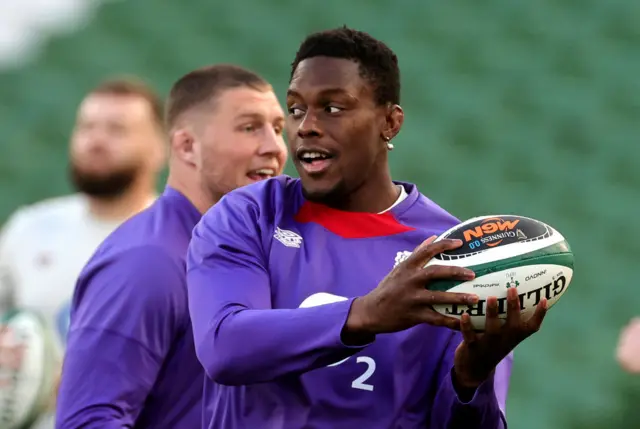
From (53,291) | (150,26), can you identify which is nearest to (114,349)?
(53,291)

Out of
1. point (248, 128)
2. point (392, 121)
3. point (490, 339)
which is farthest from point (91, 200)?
point (490, 339)

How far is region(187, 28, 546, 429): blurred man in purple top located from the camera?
2.58 metres

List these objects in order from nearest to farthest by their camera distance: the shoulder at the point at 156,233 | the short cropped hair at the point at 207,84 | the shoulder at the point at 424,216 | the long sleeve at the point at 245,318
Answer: the long sleeve at the point at 245,318, the shoulder at the point at 424,216, the shoulder at the point at 156,233, the short cropped hair at the point at 207,84

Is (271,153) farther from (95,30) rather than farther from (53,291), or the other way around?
(95,30)

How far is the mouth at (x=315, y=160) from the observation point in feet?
9.13

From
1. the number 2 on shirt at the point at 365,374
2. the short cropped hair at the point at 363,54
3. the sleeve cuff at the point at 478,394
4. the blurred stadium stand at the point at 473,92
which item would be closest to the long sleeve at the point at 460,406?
the sleeve cuff at the point at 478,394

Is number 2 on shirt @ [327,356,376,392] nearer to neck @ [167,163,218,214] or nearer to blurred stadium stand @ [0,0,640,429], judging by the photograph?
neck @ [167,163,218,214]

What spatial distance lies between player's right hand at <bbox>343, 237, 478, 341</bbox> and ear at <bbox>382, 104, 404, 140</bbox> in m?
0.54

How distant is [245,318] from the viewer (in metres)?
2.56

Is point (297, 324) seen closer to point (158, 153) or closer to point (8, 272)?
point (8, 272)

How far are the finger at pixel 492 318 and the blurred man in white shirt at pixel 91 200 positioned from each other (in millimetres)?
4173

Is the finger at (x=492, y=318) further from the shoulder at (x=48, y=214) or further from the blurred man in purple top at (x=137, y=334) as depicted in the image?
the shoulder at (x=48, y=214)

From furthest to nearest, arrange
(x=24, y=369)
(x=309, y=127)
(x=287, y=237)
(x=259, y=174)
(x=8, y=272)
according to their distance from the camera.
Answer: (x=8, y=272), (x=24, y=369), (x=259, y=174), (x=287, y=237), (x=309, y=127)

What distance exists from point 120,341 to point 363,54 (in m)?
1.10
